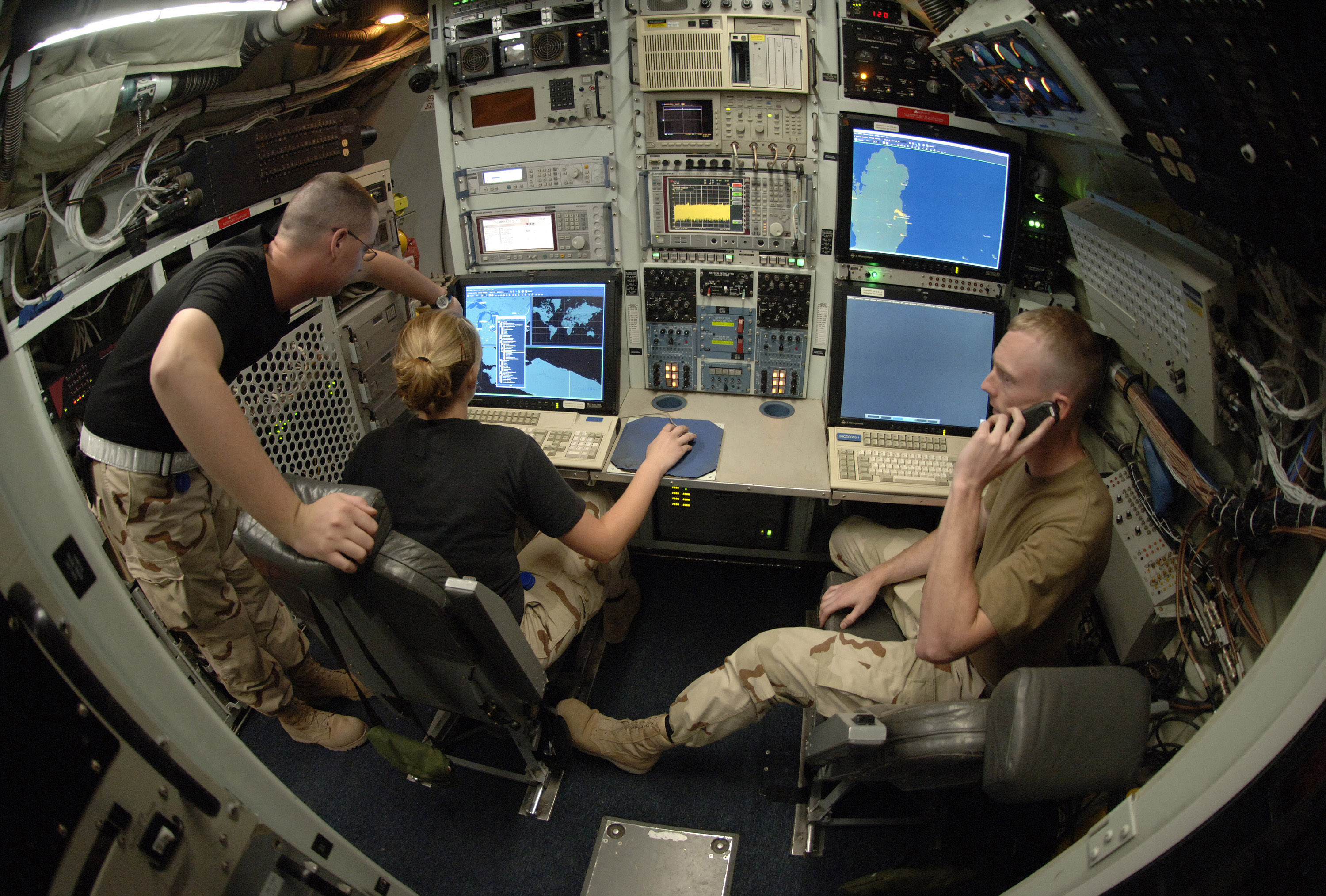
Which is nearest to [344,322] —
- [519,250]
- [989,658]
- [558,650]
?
[519,250]

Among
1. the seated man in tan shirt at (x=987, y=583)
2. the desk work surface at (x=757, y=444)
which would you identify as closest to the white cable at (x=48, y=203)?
the desk work surface at (x=757, y=444)

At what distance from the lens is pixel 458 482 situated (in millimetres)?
1622

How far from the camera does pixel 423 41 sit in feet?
12.5

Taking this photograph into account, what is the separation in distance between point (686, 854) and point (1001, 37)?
2321 mm

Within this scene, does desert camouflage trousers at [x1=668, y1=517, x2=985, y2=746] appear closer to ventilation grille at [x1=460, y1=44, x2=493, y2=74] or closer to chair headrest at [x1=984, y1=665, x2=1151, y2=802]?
chair headrest at [x1=984, y1=665, x2=1151, y2=802]

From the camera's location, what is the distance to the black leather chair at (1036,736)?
3.74 ft

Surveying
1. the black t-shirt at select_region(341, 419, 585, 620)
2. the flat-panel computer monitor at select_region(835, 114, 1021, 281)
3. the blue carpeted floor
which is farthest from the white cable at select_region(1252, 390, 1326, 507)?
the black t-shirt at select_region(341, 419, 585, 620)

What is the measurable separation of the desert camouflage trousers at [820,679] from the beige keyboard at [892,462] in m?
0.32

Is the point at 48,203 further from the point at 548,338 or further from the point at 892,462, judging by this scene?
the point at 892,462

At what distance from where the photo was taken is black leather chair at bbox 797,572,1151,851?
1139 mm

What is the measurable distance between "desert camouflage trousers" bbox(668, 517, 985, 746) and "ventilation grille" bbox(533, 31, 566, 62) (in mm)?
2127

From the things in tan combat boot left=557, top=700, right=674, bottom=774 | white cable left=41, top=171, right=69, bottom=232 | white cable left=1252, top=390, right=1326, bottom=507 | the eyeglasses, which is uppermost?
white cable left=41, top=171, right=69, bottom=232

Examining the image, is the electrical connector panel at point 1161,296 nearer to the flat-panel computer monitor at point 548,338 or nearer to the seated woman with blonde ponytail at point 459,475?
the seated woman with blonde ponytail at point 459,475

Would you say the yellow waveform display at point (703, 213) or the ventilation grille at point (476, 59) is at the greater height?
the ventilation grille at point (476, 59)
